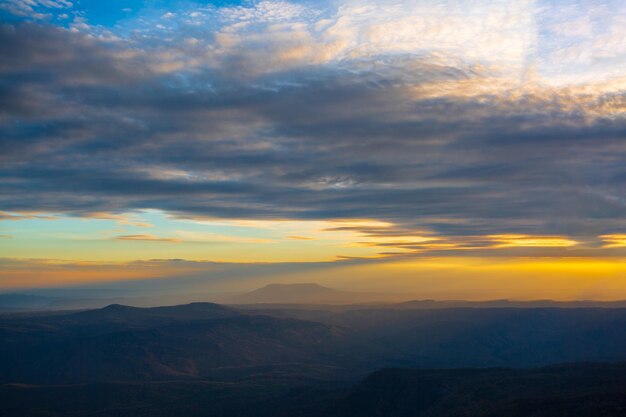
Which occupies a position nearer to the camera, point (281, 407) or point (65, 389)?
point (281, 407)

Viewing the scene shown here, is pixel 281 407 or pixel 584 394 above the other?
pixel 584 394

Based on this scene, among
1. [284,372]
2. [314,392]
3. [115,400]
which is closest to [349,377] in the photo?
[284,372]

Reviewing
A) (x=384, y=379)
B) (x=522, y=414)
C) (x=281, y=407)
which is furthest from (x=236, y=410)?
(x=522, y=414)

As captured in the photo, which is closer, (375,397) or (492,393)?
(492,393)

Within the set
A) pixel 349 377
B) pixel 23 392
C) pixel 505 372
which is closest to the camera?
pixel 505 372

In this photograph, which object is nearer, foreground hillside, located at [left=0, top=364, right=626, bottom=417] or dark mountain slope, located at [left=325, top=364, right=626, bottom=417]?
dark mountain slope, located at [left=325, top=364, right=626, bottom=417]

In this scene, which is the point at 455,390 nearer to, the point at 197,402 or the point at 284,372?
the point at 197,402

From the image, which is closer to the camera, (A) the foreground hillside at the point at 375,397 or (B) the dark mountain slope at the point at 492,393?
(B) the dark mountain slope at the point at 492,393

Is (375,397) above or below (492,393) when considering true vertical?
below

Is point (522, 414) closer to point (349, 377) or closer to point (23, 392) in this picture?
point (349, 377)

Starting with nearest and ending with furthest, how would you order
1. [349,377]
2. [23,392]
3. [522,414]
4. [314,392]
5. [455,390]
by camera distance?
[522,414], [455,390], [314,392], [23,392], [349,377]
